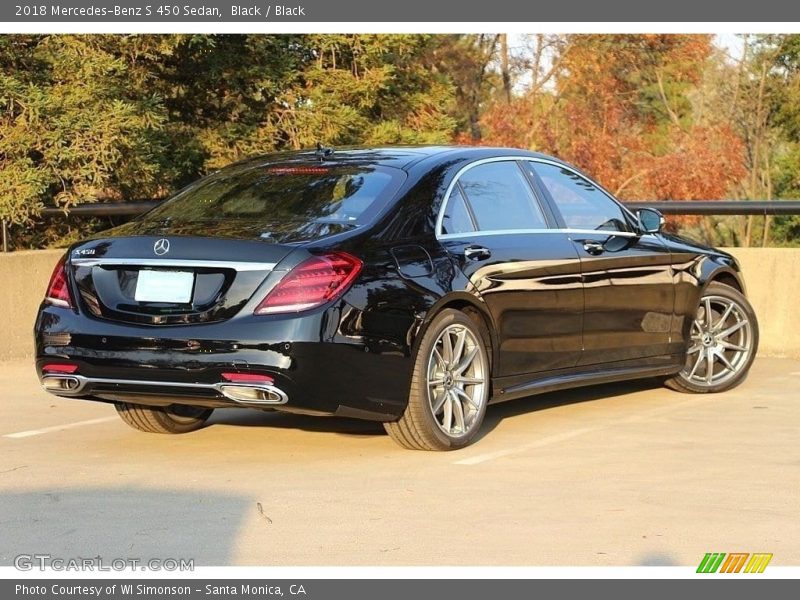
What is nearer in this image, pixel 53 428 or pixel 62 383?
pixel 62 383

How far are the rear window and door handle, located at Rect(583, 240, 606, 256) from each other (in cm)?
154

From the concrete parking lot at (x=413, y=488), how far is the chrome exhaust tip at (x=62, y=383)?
0.39 m

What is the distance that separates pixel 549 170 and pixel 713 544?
3828mm

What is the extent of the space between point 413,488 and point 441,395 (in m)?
1.01

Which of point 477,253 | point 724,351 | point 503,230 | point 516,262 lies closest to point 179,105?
point 724,351

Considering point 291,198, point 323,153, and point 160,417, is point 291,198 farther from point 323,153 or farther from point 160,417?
point 160,417

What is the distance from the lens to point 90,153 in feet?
45.0

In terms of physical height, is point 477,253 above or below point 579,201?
below

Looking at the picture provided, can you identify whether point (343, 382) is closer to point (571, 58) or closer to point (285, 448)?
point (285, 448)

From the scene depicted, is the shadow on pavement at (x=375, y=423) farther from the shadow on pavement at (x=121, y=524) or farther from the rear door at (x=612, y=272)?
the shadow on pavement at (x=121, y=524)

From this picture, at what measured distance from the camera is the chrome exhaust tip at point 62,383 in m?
7.92
